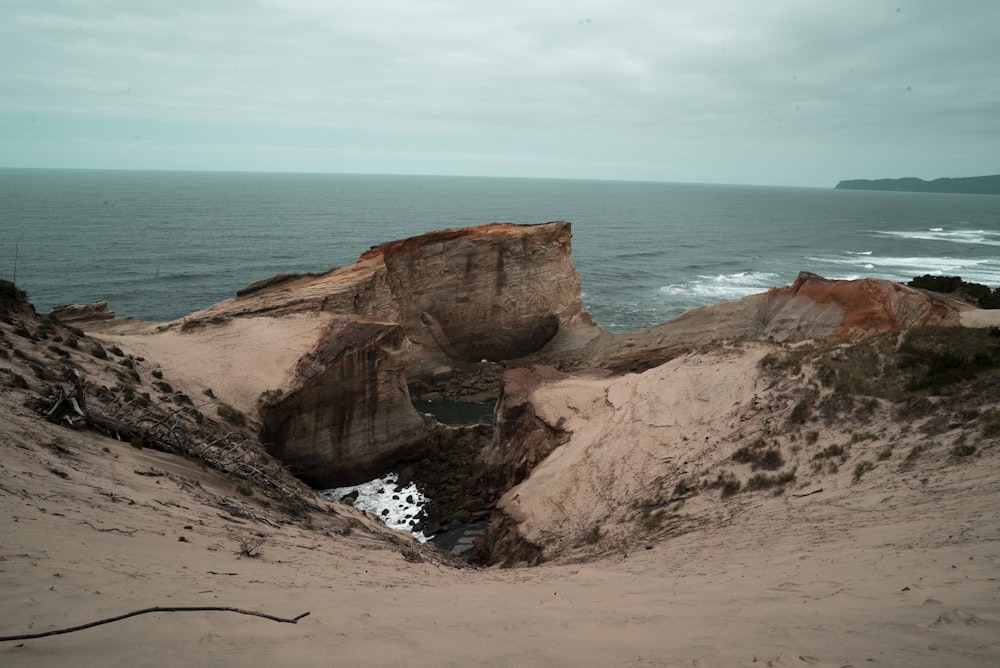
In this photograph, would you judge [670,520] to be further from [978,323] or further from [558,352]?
[558,352]

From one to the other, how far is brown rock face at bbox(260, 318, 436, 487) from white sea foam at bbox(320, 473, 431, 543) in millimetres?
434

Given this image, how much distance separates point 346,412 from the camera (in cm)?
1952

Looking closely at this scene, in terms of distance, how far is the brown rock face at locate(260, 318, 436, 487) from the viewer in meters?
18.6

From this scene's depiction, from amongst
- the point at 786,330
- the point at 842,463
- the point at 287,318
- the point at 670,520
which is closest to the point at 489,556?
the point at 670,520

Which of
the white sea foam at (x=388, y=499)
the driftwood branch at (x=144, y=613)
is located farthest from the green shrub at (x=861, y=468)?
the white sea foam at (x=388, y=499)

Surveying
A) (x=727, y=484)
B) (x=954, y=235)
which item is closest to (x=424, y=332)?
(x=727, y=484)

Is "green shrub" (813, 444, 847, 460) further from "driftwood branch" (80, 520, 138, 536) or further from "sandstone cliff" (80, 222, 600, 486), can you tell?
"sandstone cliff" (80, 222, 600, 486)

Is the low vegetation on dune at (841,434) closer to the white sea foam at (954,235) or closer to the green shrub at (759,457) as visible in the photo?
the green shrub at (759,457)

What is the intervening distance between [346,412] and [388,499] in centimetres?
306

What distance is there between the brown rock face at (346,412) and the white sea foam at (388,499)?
434 millimetres

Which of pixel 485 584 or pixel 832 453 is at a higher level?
pixel 832 453

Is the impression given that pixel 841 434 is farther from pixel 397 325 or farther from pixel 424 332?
pixel 424 332

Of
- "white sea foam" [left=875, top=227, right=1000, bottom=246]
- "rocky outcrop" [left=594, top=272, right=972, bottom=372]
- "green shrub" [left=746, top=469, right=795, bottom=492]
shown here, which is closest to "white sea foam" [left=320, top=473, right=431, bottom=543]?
"green shrub" [left=746, top=469, right=795, bottom=492]

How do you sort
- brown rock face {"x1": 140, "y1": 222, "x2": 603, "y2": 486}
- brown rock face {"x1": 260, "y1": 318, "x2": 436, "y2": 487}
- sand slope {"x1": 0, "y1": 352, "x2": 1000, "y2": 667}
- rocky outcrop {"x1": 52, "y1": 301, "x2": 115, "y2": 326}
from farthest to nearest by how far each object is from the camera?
rocky outcrop {"x1": 52, "y1": 301, "x2": 115, "y2": 326}
brown rock face {"x1": 140, "y1": 222, "x2": 603, "y2": 486}
brown rock face {"x1": 260, "y1": 318, "x2": 436, "y2": 487}
sand slope {"x1": 0, "y1": 352, "x2": 1000, "y2": 667}
